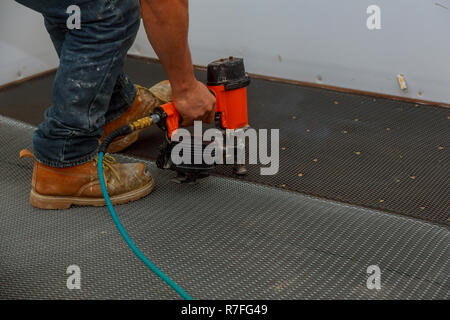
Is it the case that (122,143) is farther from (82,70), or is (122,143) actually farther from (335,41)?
(335,41)

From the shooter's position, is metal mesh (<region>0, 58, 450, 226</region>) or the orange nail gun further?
metal mesh (<region>0, 58, 450, 226</region>)

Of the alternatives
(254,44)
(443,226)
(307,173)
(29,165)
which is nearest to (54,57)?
(254,44)

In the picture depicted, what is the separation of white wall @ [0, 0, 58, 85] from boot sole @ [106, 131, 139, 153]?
1119 mm

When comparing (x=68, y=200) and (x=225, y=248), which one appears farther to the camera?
(x=68, y=200)

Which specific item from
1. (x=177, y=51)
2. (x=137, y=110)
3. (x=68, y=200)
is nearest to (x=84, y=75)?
(x=177, y=51)

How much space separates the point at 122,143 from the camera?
1.90 meters

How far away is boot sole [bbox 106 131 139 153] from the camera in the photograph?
1881 millimetres

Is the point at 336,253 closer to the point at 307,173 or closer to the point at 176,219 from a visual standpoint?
the point at 176,219

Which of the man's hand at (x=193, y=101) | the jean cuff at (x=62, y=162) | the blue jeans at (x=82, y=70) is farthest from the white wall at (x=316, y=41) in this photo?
the jean cuff at (x=62, y=162)

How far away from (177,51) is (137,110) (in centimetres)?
57

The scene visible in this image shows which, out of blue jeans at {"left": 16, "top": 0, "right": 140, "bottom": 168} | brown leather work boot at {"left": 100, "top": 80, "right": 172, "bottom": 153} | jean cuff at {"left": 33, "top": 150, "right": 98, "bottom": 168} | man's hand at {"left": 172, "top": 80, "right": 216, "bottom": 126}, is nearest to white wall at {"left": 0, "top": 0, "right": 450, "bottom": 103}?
brown leather work boot at {"left": 100, "top": 80, "right": 172, "bottom": 153}

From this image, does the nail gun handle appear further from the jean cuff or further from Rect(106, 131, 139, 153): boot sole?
Rect(106, 131, 139, 153): boot sole

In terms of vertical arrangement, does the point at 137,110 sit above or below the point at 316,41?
below

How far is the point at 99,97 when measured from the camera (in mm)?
1307
